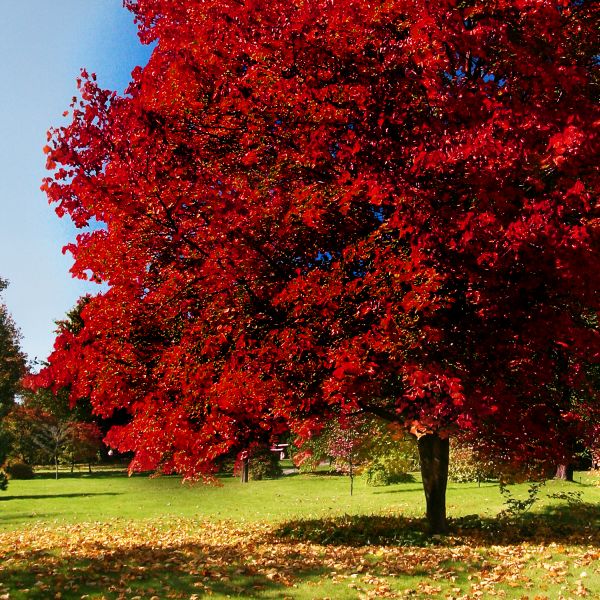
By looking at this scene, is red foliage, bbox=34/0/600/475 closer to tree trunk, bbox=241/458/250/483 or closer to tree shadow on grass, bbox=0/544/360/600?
tree shadow on grass, bbox=0/544/360/600

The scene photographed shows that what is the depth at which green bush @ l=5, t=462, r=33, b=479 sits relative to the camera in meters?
44.2

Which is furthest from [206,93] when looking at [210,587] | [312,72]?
[210,587]

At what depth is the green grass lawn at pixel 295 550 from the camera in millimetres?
9281

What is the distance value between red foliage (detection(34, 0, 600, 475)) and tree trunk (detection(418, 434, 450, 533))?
316 cm

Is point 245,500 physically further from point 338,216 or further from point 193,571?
point 338,216

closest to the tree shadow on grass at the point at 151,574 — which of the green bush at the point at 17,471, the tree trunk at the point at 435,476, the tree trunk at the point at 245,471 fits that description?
the tree trunk at the point at 435,476

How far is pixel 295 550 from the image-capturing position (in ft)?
41.8

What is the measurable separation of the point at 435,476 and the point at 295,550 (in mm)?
4545

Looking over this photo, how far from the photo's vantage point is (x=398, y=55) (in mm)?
10383

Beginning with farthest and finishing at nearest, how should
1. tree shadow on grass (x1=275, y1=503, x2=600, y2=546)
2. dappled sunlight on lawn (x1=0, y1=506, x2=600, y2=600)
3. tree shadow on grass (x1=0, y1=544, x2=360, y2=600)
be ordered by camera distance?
tree shadow on grass (x1=275, y1=503, x2=600, y2=546) → dappled sunlight on lawn (x1=0, y1=506, x2=600, y2=600) → tree shadow on grass (x1=0, y1=544, x2=360, y2=600)

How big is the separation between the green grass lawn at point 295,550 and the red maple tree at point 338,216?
95.1 inches

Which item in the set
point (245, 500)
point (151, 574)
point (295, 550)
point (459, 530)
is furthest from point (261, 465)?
point (151, 574)

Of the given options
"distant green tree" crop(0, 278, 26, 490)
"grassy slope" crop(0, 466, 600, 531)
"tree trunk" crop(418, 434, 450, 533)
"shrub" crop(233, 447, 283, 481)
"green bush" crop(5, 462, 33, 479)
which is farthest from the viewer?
"distant green tree" crop(0, 278, 26, 490)

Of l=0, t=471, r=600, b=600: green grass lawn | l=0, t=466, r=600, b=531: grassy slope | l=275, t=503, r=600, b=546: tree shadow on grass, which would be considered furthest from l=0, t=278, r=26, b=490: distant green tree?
l=275, t=503, r=600, b=546: tree shadow on grass
